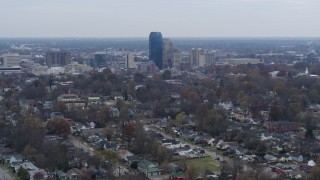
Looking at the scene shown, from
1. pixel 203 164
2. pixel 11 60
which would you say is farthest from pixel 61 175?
pixel 11 60

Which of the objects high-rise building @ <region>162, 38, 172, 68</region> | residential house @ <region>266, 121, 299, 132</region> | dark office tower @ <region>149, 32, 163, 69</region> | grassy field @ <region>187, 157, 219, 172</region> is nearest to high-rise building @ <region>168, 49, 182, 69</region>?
high-rise building @ <region>162, 38, 172, 68</region>

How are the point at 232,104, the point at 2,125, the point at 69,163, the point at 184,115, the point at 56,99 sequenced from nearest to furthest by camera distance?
1. the point at 69,163
2. the point at 2,125
3. the point at 184,115
4. the point at 232,104
5. the point at 56,99

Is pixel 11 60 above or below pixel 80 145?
above

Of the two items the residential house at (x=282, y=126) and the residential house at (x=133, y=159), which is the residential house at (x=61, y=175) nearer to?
the residential house at (x=133, y=159)

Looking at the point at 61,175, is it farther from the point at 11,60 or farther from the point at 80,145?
the point at 11,60

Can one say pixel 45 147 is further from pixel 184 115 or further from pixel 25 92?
pixel 25 92

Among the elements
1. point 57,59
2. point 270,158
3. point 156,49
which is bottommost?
point 270,158

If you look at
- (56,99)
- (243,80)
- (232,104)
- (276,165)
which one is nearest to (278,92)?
(232,104)

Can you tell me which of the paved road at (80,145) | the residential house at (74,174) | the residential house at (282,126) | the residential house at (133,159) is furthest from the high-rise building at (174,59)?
the residential house at (74,174)
